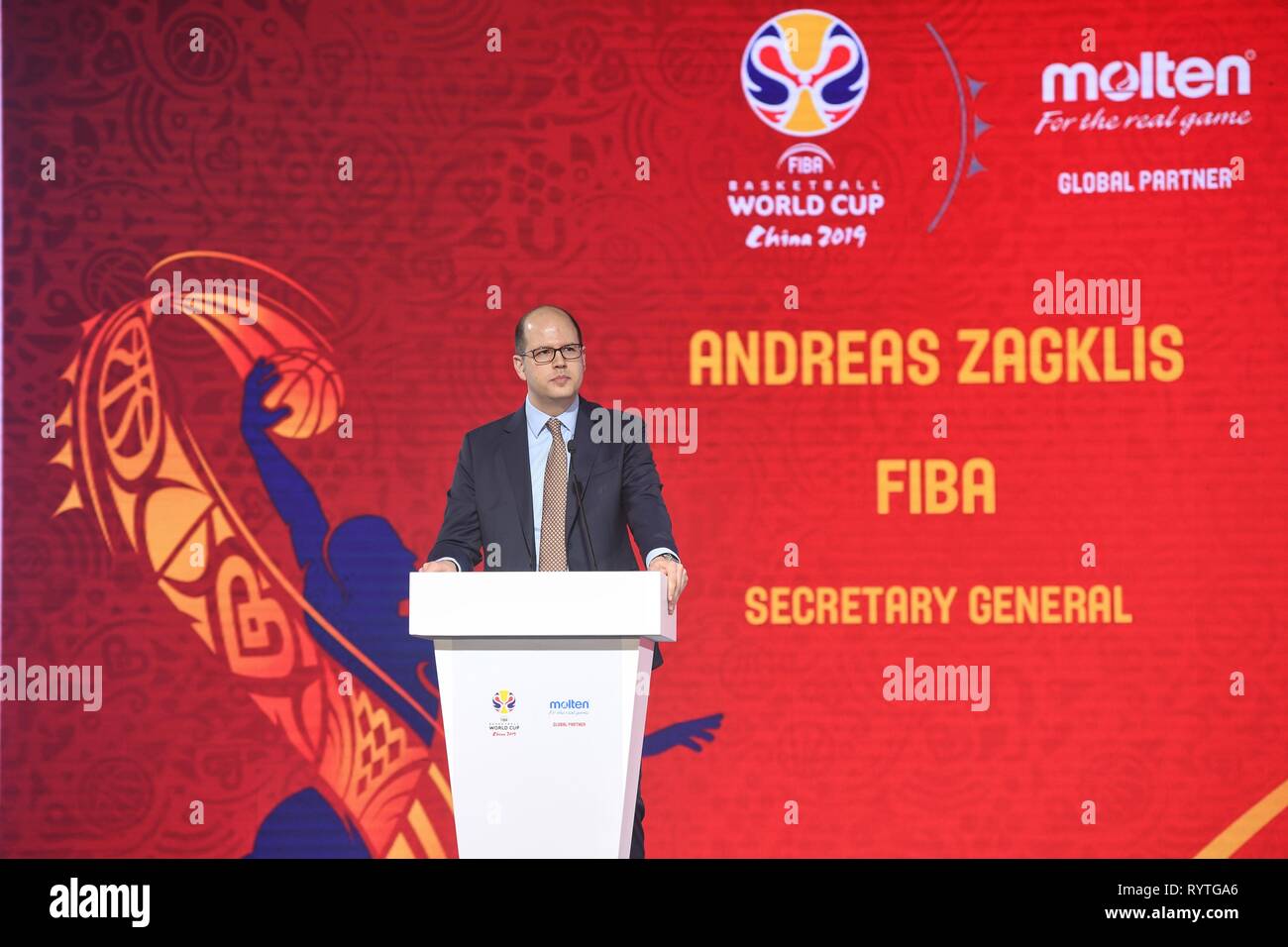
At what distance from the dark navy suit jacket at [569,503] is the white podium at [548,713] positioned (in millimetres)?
509

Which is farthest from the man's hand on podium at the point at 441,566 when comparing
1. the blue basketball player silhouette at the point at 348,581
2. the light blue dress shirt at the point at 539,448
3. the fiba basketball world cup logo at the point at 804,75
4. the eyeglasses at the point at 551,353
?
the fiba basketball world cup logo at the point at 804,75

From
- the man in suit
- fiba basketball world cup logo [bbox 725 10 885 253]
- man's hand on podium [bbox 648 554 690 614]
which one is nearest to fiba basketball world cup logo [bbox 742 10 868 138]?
fiba basketball world cup logo [bbox 725 10 885 253]

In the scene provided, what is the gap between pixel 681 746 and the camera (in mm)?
4402

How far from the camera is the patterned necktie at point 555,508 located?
10.7 feet

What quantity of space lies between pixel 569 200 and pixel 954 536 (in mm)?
1670

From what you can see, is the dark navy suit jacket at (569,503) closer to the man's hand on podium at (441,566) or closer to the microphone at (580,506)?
the microphone at (580,506)

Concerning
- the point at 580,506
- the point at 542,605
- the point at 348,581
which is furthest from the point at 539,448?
the point at 348,581

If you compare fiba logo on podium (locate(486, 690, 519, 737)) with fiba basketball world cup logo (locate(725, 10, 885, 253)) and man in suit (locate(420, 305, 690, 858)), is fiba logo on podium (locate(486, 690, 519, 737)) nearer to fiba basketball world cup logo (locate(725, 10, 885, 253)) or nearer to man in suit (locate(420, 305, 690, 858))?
man in suit (locate(420, 305, 690, 858))

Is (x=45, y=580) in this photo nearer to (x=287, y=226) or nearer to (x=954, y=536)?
(x=287, y=226)

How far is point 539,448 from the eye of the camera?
11.2ft

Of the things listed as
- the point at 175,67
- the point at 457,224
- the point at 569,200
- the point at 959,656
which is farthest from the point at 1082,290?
the point at 175,67

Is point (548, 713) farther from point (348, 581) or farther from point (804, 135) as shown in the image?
point (804, 135)

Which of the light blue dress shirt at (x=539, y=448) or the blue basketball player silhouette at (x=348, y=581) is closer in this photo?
the light blue dress shirt at (x=539, y=448)

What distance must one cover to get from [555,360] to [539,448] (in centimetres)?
28
